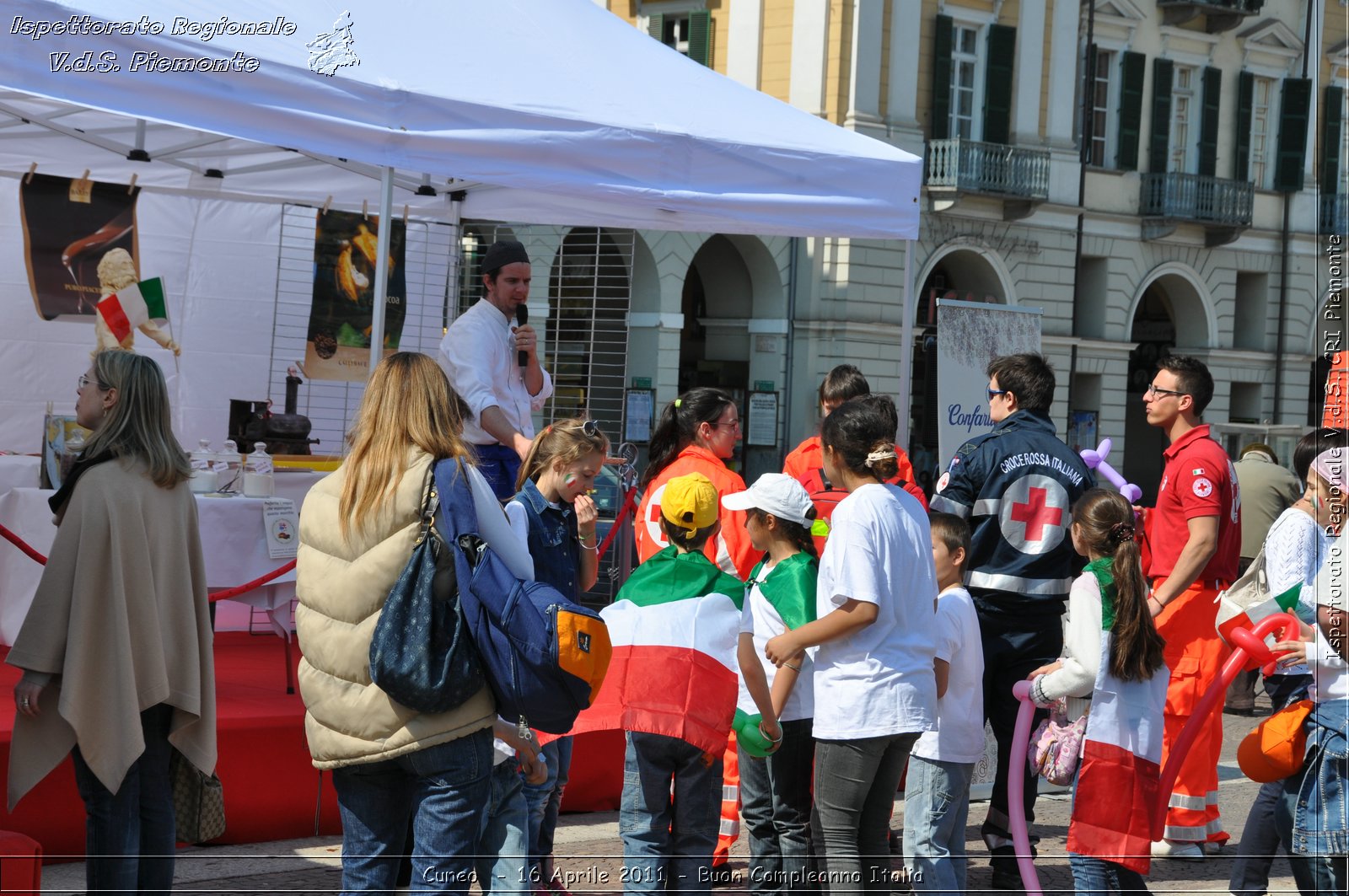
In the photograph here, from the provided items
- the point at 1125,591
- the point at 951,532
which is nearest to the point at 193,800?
the point at 951,532

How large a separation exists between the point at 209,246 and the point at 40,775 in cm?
594

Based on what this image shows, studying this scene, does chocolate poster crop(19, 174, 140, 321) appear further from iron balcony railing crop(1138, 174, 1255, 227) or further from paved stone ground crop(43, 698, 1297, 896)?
iron balcony railing crop(1138, 174, 1255, 227)

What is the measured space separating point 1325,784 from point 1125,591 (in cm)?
76

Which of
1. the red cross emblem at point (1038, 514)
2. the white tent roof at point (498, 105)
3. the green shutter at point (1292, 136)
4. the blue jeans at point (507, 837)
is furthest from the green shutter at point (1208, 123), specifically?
the blue jeans at point (507, 837)

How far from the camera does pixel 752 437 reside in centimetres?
2548

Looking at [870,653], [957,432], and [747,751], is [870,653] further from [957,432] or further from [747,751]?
[957,432]

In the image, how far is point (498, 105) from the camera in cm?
525

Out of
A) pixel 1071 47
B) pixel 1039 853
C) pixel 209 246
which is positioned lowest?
pixel 1039 853

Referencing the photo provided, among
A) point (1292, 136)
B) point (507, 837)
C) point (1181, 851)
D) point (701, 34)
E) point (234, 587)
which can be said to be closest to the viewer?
point (507, 837)

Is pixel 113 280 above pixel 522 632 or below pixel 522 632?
above

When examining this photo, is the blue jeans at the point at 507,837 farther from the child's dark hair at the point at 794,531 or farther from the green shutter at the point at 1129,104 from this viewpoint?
the green shutter at the point at 1129,104

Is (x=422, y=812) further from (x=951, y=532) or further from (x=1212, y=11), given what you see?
(x=1212, y=11)

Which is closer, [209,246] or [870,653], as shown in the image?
[870,653]

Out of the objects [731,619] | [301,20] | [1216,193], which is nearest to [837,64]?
[1216,193]
